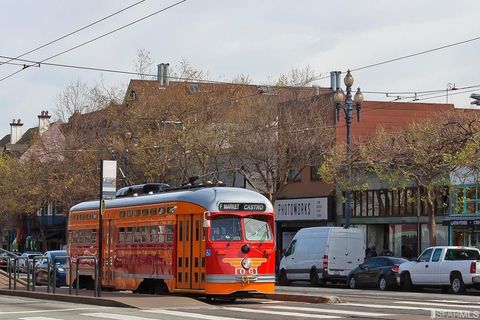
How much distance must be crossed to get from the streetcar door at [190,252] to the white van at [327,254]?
1555 centimetres

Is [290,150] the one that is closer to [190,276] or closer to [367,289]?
[367,289]

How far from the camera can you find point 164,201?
2656 centimetres

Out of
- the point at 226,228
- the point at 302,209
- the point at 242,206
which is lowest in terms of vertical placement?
the point at 226,228

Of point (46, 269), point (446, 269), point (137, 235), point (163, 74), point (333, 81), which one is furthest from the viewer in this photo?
point (333, 81)

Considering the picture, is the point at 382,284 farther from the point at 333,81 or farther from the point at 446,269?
the point at 333,81

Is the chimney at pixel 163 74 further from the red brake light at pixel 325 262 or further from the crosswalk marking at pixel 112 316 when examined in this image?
the crosswalk marking at pixel 112 316

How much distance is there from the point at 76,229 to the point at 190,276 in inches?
389

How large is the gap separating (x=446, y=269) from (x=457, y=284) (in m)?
0.72

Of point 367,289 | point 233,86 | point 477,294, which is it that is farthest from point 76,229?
point 233,86

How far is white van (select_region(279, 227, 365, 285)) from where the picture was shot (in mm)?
40094

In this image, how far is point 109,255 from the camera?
29938 millimetres

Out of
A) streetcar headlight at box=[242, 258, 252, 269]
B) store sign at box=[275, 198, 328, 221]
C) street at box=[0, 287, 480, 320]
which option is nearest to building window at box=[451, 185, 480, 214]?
store sign at box=[275, 198, 328, 221]

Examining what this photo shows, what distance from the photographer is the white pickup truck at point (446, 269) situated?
105 ft

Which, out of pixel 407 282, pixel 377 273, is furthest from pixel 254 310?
pixel 377 273
